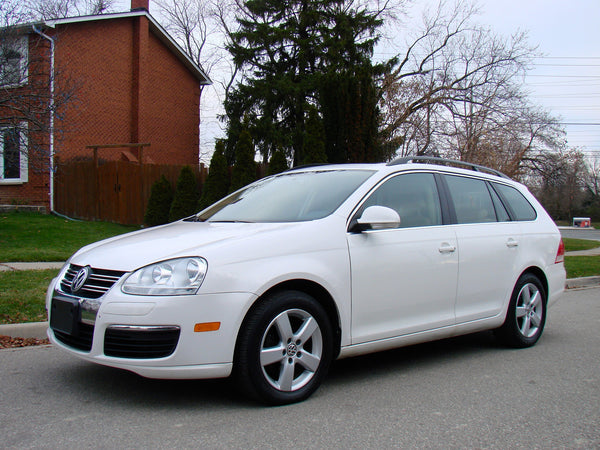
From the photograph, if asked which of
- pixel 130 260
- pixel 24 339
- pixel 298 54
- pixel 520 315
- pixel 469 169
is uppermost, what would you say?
pixel 298 54

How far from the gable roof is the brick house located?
36mm

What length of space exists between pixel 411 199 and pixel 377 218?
0.81 meters

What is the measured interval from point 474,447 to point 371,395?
1064mm

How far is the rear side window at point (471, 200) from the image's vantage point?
216 inches

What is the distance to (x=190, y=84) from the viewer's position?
28.8m

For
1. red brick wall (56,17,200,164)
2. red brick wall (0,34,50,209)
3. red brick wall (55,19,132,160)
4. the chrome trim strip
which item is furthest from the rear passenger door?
red brick wall (55,19,132,160)

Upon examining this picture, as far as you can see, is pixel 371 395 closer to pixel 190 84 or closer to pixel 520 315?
pixel 520 315

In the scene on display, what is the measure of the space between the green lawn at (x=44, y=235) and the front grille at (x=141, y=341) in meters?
7.86

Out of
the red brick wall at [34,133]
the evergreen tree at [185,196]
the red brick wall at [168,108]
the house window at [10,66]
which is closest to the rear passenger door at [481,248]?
the red brick wall at [34,133]

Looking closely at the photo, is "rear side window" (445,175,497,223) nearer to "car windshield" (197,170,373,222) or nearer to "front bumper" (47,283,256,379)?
"car windshield" (197,170,373,222)

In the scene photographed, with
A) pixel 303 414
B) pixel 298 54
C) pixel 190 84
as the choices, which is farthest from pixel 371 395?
pixel 298 54

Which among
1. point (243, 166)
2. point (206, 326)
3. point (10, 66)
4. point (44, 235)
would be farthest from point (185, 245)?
point (243, 166)

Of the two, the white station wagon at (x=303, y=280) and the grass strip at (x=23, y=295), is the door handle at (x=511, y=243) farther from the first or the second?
the grass strip at (x=23, y=295)

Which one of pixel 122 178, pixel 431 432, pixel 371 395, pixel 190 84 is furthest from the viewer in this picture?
pixel 190 84
